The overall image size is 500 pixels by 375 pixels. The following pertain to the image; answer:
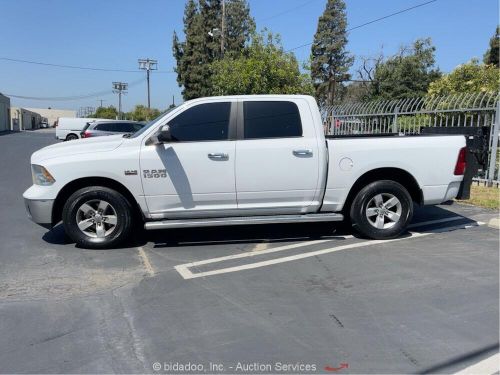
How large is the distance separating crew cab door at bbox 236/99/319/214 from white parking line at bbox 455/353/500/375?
3263mm

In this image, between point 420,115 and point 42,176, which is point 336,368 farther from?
point 420,115

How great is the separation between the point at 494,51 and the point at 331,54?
52.9ft

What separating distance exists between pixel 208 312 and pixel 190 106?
9.63 ft

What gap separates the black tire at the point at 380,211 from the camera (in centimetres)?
646

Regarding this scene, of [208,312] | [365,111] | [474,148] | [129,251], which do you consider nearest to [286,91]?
[365,111]

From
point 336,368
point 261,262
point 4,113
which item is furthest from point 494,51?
point 4,113

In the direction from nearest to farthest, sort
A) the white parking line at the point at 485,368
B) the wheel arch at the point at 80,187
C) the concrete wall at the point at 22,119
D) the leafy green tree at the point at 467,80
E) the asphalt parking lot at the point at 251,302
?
1. the white parking line at the point at 485,368
2. the asphalt parking lot at the point at 251,302
3. the wheel arch at the point at 80,187
4. the leafy green tree at the point at 467,80
5. the concrete wall at the point at 22,119

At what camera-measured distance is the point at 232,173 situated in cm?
614

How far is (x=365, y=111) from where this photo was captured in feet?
46.0

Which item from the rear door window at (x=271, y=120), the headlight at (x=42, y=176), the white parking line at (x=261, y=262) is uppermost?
the rear door window at (x=271, y=120)

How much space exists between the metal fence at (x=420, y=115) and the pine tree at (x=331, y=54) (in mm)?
35681

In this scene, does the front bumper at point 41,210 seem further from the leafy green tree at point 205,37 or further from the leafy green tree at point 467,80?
the leafy green tree at point 205,37

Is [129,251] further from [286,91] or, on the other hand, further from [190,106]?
[286,91]

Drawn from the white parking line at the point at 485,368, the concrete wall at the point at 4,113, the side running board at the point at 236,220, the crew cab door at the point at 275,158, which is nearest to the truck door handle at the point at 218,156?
the crew cab door at the point at 275,158
